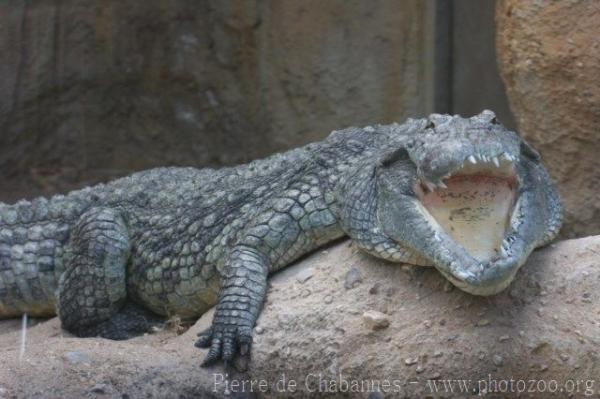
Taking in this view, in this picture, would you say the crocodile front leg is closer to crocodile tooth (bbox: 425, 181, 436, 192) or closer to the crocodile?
the crocodile

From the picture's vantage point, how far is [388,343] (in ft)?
13.6

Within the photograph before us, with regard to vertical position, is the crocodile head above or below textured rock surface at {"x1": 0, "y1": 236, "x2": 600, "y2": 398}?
above

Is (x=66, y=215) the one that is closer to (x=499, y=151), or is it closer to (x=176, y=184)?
(x=176, y=184)

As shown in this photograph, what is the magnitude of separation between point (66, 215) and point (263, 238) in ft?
4.18

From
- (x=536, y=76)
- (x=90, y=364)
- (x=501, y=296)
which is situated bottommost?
(x=90, y=364)

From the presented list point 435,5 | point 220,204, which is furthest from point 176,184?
point 435,5

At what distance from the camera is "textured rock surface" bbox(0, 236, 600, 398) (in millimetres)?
3957

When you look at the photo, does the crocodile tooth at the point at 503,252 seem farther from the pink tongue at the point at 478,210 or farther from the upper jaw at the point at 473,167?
the upper jaw at the point at 473,167

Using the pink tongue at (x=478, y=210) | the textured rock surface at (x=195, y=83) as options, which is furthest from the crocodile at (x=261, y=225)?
the textured rock surface at (x=195, y=83)

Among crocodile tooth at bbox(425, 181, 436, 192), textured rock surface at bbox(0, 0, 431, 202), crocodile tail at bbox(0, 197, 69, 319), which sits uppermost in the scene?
crocodile tooth at bbox(425, 181, 436, 192)

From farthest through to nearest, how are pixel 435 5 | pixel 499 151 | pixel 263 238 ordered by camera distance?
pixel 435 5, pixel 263 238, pixel 499 151

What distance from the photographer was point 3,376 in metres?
4.04

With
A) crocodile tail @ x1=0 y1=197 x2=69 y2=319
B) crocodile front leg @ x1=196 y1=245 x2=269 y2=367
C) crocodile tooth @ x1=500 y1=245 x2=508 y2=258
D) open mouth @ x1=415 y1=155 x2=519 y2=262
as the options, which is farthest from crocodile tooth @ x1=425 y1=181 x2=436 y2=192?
crocodile tail @ x1=0 y1=197 x2=69 y2=319

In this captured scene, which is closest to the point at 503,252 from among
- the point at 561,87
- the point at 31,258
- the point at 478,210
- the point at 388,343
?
the point at 478,210
